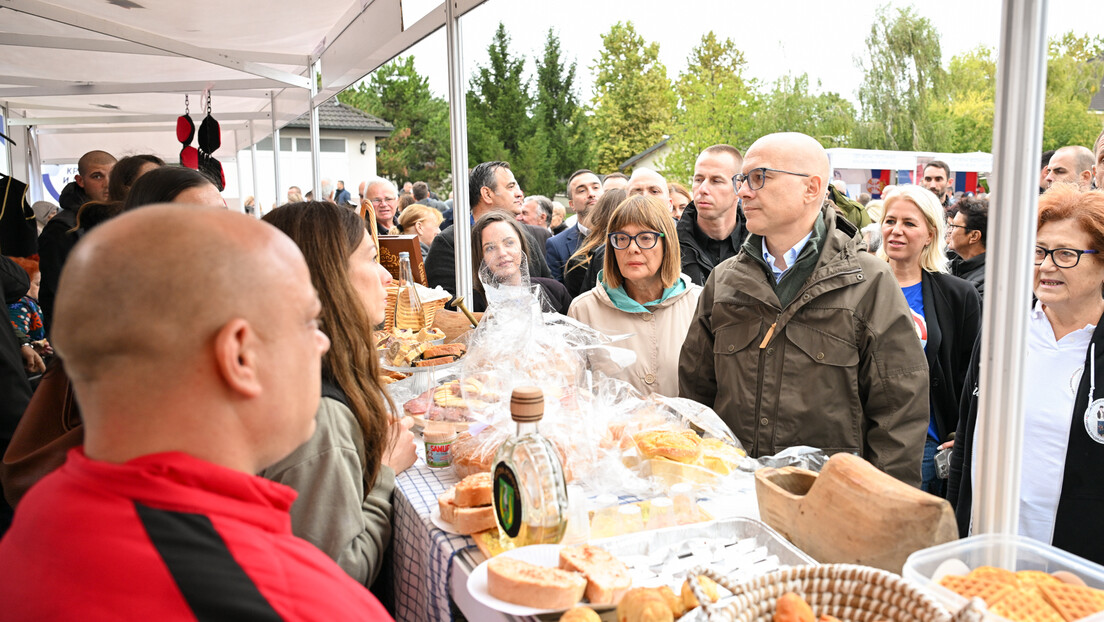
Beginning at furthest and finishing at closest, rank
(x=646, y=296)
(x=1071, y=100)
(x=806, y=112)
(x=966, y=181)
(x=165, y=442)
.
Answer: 1. (x=806, y=112)
2. (x=1071, y=100)
3. (x=966, y=181)
4. (x=646, y=296)
5. (x=165, y=442)

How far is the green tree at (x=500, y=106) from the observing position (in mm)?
50375

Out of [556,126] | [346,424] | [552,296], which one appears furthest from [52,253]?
[556,126]

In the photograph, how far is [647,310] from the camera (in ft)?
11.7

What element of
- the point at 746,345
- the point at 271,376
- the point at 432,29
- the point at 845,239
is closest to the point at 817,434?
the point at 746,345

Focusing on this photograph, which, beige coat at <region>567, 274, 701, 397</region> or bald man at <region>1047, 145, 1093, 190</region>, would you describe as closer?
beige coat at <region>567, 274, 701, 397</region>

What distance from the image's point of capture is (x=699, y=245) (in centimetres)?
488

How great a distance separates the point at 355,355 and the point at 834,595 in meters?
1.34

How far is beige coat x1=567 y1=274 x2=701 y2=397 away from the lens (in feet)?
11.4

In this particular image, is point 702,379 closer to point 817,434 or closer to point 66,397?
point 817,434

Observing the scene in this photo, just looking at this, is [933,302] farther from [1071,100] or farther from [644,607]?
[1071,100]

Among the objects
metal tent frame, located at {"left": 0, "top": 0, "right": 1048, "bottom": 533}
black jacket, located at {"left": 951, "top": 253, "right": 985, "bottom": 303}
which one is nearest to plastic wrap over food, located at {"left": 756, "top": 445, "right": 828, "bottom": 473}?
metal tent frame, located at {"left": 0, "top": 0, "right": 1048, "bottom": 533}

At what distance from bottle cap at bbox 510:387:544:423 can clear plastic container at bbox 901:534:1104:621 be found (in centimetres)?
75

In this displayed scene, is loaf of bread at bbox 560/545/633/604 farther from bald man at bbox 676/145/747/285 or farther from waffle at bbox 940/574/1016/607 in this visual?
bald man at bbox 676/145/747/285

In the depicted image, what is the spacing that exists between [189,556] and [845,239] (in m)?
2.50
